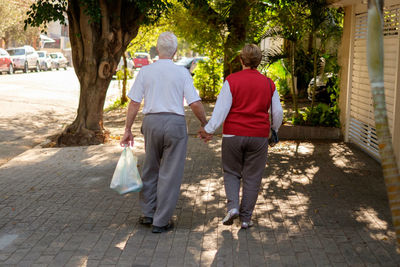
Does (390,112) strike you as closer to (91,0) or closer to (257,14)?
(91,0)

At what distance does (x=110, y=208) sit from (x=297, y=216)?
2011mm

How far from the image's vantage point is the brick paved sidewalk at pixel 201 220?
181 inches

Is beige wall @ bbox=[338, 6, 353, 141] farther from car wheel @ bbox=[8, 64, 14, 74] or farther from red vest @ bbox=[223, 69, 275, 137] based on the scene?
car wheel @ bbox=[8, 64, 14, 74]

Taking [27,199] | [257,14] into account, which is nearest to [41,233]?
[27,199]

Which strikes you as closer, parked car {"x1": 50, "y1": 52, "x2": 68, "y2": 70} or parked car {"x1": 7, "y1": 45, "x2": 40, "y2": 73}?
parked car {"x1": 7, "y1": 45, "x2": 40, "y2": 73}

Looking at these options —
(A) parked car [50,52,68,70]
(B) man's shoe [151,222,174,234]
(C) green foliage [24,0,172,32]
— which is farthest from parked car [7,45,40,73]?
(B) man's shoe [151,222,174,234]

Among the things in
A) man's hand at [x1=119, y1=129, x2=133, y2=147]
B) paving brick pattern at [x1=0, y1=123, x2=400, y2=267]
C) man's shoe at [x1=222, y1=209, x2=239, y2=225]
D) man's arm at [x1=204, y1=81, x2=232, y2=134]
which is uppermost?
man's arm at [x1=204, y1=81, x2=232, y2=134]

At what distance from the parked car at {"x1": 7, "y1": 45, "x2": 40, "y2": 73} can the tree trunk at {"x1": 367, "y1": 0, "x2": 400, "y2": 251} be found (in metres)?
33.8

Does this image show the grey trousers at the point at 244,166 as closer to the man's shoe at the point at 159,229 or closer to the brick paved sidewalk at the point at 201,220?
the brick paved sidewalk at the point at 201,220

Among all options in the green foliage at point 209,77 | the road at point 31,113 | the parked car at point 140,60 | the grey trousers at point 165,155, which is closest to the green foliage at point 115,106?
the road at point 31,113

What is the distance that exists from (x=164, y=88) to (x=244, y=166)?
108 centimetres

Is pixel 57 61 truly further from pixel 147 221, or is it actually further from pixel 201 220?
pixel 147 221

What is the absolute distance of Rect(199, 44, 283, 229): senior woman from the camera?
516cm

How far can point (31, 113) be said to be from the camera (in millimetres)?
16094
